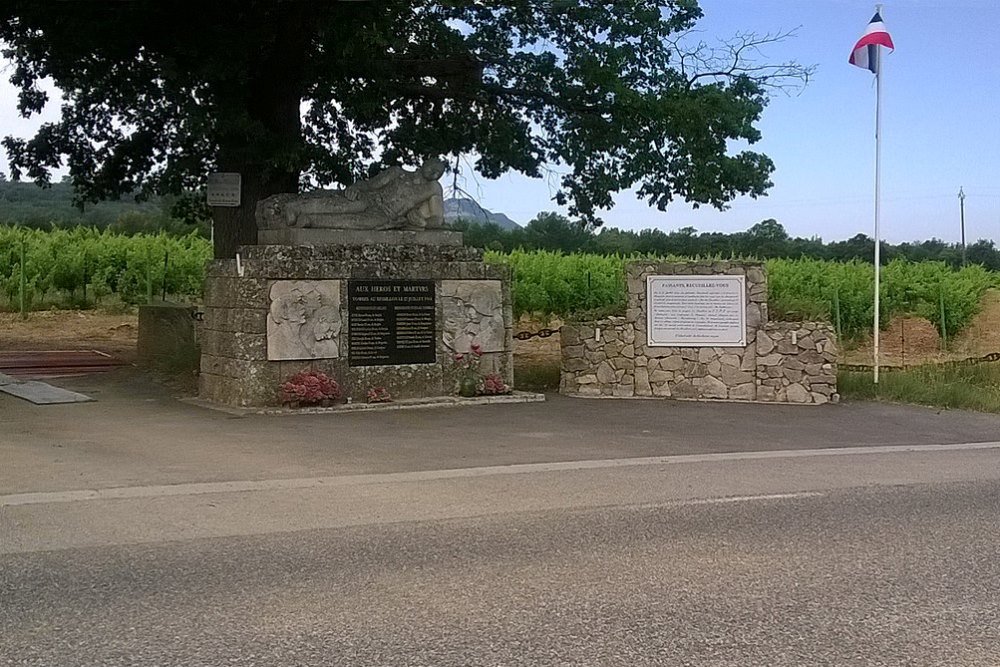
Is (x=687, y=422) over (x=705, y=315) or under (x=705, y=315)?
under

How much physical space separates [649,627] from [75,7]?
12.1m

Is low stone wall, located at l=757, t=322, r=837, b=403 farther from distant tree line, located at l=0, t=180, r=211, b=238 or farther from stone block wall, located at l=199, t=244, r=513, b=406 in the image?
distant tree line, located at l=0, t=180, r=211, b=238

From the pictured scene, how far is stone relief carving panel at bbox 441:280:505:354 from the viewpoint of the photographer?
1423cm

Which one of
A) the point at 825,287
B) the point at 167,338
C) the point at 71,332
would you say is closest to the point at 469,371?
the point at 167,338

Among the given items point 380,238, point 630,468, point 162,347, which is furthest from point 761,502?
point 162,347

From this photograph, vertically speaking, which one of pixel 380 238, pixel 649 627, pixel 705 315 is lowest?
pixel 649 627

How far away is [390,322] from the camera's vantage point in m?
13.8

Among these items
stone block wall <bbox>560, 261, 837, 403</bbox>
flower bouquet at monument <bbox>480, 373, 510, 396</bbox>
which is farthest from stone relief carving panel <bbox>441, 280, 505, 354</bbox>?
stone block wall <bbox>560, 261, 837, 403</bbox>

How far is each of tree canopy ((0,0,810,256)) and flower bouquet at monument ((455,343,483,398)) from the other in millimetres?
3591

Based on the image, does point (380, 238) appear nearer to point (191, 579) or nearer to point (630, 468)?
point (630, 468)

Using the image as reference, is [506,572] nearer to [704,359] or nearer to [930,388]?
[704,359]

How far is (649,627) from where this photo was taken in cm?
492

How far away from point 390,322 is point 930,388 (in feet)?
26.2

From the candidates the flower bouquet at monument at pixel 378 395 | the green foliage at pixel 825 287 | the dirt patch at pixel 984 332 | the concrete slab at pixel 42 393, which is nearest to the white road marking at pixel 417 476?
the flower bouquet at monument at pixel 378 395
